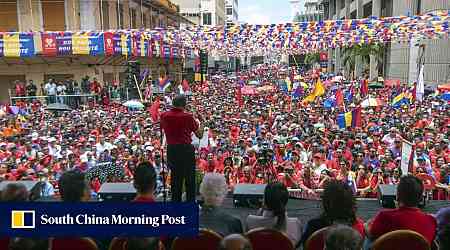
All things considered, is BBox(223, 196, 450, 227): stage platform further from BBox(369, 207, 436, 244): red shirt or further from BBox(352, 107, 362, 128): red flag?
BBox(352, 107, 362, 128): red flag

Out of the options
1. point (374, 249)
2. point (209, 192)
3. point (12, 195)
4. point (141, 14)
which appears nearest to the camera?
point (374, 249)

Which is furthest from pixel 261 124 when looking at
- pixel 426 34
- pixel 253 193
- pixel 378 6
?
pixel 378 6

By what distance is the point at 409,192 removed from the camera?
3.68 meters

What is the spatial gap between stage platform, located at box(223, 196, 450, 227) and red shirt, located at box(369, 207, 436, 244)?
6.05ft

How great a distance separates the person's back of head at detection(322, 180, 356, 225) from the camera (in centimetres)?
358

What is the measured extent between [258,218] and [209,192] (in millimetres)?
492

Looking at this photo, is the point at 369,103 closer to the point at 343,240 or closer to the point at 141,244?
the point at 343,240

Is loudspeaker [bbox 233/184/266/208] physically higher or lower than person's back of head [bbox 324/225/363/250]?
lower

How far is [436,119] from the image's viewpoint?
14484mm

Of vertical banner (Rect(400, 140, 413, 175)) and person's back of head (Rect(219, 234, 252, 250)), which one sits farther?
vertical banner (Rect(400, 140, 413, 175))

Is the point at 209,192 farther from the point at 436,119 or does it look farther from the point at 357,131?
the point at 436,119

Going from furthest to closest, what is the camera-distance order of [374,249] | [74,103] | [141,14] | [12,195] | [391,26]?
[141,14], [74,103], [391,26], [12,195], [374,249]

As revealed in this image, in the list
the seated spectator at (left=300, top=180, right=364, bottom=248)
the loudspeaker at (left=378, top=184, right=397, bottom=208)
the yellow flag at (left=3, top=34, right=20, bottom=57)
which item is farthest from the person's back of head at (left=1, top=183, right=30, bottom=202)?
the yellow flag at (left=3, top=34, right=20, bottom=57)

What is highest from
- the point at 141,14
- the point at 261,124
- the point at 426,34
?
the point at 141,14
